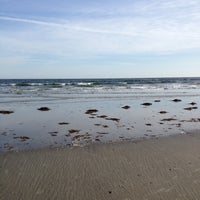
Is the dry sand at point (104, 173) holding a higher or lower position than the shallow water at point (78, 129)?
higher

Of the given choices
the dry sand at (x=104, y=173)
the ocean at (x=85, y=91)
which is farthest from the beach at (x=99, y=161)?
the ocean at (x=85, y=91)

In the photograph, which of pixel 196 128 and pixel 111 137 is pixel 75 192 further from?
pixel 196 128

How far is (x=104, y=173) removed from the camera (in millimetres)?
6492

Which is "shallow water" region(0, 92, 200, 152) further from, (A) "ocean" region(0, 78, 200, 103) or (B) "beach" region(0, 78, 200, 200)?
(A) "ocean" region(0, 78, 200, 103)

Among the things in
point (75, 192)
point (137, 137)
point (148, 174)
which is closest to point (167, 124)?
point (137, 137)

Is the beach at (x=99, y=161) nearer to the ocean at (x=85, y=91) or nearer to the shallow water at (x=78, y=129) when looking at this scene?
the shallow water at (x=78, y=129)

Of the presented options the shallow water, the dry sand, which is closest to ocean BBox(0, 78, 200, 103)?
the shallow water

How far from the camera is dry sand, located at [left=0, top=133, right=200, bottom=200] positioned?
18.1 feet

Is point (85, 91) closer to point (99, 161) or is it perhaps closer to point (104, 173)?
point (99, 161)

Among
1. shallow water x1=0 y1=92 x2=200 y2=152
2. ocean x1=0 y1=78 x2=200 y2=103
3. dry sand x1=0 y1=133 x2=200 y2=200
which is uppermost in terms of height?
dry sand x1=0 y1=133 x2=200 y2=200

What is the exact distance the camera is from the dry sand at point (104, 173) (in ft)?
18.1

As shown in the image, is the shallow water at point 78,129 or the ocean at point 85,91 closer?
the shallow water at point 78,129

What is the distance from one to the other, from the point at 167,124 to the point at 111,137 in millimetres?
3681

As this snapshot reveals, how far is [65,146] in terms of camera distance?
891 cm
